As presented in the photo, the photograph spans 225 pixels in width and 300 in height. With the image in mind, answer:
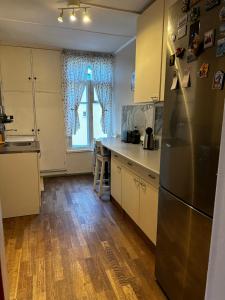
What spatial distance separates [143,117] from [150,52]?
4.02 feet

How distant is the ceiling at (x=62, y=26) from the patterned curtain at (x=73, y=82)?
0.21 m

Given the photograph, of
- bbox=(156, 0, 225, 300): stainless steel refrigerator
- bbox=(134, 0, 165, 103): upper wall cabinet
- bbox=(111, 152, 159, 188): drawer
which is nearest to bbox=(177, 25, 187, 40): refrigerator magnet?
bbox=(156, 0, 225, 300): stainless steel refrigerator

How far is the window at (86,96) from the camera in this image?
4.26 metres

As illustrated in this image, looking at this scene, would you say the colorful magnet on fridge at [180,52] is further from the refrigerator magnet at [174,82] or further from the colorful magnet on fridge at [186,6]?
the colorful magnet on fridge at [186,6]

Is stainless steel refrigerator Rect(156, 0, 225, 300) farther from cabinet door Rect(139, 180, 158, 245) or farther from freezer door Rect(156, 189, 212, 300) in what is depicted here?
cabinet door Rect(139, 180, 158, 245)

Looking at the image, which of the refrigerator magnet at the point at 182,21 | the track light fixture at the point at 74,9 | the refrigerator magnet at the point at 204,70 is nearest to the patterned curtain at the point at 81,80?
the track light fixture at the point at 74,9

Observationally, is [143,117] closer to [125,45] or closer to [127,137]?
[127,137]

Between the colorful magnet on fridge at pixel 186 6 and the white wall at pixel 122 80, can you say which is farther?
the white wall at pixel 122 80

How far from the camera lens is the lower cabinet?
201 centimetres

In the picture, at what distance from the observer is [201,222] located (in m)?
1.16

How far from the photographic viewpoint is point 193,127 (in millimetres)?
1183

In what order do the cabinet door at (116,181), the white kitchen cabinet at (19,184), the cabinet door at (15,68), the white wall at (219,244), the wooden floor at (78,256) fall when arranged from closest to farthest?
the white wall at (219,244), the wooden floor at (78,256), the white kitchen cabinet at (19,184), the cabinet door at (116,181), the cabinet door at (15,68)

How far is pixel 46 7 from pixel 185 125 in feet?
7.30

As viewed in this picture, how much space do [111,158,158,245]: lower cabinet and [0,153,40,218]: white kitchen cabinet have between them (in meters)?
1.10
